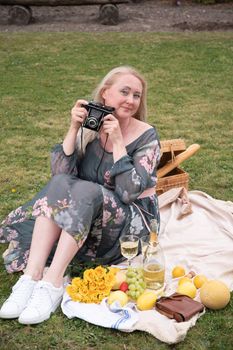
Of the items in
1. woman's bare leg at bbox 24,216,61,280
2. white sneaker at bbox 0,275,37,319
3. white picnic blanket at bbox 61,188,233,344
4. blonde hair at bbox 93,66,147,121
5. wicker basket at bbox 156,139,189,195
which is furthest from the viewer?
wicker basket at bbox 156,139,189,195

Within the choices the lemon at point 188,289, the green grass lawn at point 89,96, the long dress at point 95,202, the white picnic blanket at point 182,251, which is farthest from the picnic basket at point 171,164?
the lemon at point 188,289

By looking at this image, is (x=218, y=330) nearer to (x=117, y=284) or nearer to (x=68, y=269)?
(x=117, y=284)

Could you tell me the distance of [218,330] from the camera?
3426 mm

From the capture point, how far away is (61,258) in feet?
11.9

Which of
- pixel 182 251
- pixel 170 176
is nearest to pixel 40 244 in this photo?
pixel 182 251

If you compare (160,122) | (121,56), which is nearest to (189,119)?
(160,122)

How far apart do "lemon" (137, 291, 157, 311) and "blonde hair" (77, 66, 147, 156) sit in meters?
1.13

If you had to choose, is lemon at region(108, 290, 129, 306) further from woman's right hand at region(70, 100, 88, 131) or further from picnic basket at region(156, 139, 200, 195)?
picnic basket at region(156, 139, 200, 195)

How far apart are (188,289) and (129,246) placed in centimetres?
44

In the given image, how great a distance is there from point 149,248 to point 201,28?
10.4 m

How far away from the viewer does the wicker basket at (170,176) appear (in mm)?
5035

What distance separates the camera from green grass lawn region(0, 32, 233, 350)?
339 cm

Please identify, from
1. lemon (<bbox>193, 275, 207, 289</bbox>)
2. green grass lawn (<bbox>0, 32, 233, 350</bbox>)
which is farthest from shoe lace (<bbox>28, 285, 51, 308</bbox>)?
lemon (<bbox>193, 275, 207, 289</bbox>)

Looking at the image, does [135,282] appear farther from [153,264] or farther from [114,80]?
[114,80]
